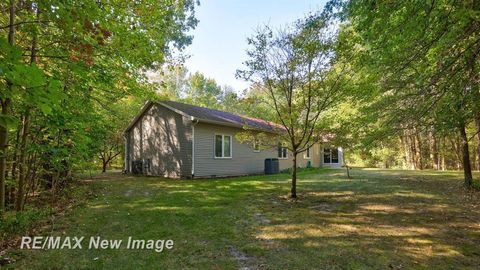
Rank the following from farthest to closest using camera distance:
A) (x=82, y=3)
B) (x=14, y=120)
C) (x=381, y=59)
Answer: (x=381, y=59) → (x=82, y=3) → (x=14, y=120)

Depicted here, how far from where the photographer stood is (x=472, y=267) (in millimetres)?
3598

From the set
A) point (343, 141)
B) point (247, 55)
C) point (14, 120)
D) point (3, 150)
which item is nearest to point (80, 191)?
point (3, 150)

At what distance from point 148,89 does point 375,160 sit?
84.0 feet

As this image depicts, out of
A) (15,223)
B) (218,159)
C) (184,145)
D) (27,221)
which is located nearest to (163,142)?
(184,145)

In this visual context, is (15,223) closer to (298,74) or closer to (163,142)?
(298,74)

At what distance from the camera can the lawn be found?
375 centimetres

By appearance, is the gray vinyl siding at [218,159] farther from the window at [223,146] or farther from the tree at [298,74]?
the tree at [298,74]

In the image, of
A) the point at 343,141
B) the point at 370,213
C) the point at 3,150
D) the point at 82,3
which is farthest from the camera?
the point at 343,141

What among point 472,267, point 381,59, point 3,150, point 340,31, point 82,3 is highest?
point 340,31

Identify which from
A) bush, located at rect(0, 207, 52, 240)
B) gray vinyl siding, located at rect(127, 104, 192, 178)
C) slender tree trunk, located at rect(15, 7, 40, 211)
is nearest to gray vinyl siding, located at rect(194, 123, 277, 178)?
gray vinyl siding, located at rect(127, 104, 192, 178)

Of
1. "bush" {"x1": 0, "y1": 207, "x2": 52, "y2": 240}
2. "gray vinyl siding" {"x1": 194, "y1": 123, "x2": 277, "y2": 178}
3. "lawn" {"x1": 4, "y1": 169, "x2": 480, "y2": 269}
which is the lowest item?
"lawn" {"x1": 4, "y1": 169, "x2": 480, "y2": 269}

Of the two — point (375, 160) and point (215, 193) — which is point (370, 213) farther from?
point (375, 160)

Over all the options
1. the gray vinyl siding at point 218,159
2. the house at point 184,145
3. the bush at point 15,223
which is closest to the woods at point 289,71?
the bush at point 15,223

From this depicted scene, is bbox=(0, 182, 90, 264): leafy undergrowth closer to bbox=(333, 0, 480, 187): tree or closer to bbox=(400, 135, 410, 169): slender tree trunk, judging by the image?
bbox=(333, 0, 480, 187): tree
